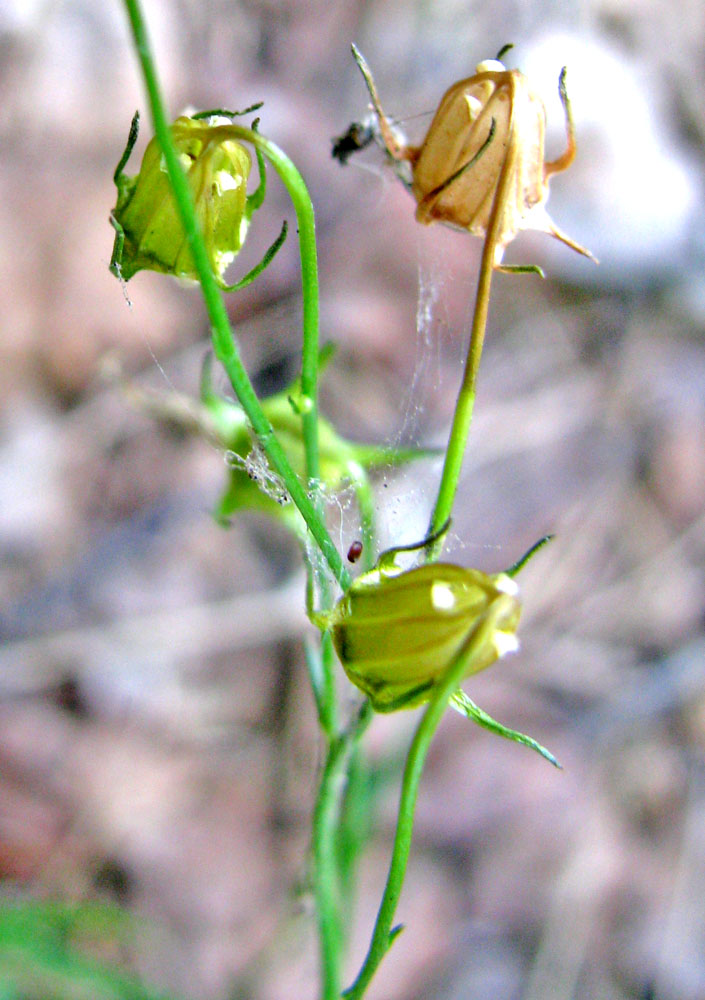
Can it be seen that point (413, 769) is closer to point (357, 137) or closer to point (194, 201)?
point (194, 201)

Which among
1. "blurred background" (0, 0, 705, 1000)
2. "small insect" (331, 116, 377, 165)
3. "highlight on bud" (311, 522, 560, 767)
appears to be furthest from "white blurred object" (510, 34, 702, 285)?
"highlight on bud" (311, 522, 560, 767)

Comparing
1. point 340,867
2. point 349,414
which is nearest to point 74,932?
point 340,867

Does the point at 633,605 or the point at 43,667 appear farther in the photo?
the point at 633,605

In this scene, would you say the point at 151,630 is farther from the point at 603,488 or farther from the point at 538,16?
the point at 538,16

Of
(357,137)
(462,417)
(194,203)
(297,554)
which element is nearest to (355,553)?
(462,417)

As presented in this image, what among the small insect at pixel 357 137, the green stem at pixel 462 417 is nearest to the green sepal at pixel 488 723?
the green stem at pixel 462 417

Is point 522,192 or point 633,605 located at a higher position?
Result: point 522,192

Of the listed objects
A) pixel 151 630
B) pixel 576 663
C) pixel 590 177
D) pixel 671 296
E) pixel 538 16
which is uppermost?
pixel 538 16

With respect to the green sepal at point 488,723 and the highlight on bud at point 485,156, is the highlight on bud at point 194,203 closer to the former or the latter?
the highlight on bud at point 485,156
